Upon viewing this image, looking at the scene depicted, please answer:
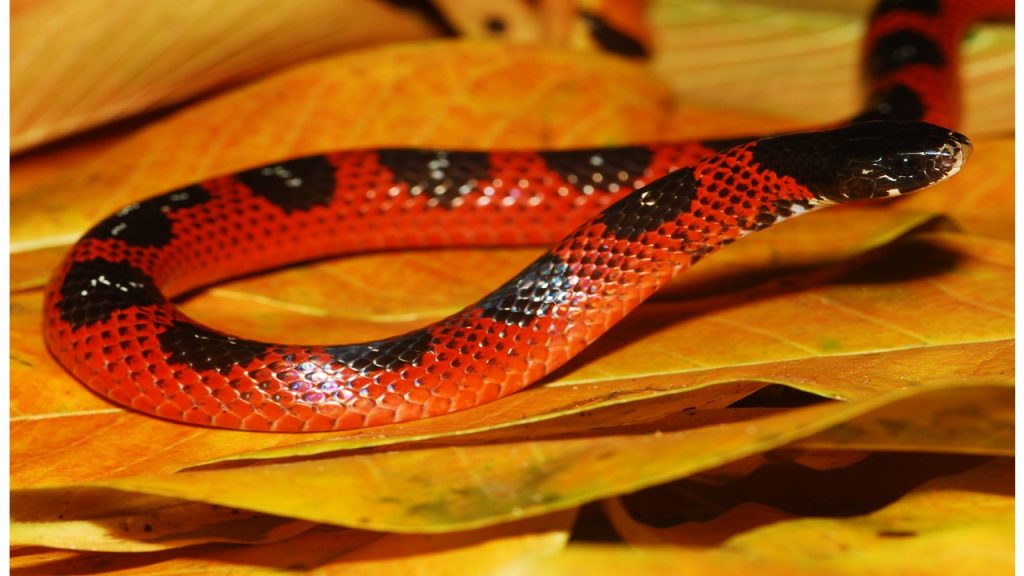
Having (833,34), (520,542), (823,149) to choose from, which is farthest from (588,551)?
(833,34)

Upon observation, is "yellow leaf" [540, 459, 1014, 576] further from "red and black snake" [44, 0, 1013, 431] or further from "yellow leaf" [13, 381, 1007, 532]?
"red and black snake" [44, 0, 1013, 431]

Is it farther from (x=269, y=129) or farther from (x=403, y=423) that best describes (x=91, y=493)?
(x=269, y=129)

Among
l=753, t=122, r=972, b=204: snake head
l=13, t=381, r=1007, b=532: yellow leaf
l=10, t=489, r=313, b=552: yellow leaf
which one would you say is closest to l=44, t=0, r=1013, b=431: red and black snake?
l=753, t=122, r=972, b=204: snake head

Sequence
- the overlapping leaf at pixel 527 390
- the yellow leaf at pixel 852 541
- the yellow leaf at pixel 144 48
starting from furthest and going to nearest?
the yellow leaf at pixel 144 48 → the overlapping leaf at pixel 527 390 → the yellow leaf at pixel 852 541

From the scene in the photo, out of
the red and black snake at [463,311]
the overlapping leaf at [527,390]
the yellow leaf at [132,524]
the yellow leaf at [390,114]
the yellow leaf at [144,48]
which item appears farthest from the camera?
the yellow leaf at [390,114]

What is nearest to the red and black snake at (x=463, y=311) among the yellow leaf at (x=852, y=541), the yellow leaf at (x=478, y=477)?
the yellow leaf at (x=478, y=477)

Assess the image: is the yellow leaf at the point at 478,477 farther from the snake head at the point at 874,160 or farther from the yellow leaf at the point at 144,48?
the yellow leaf at the point at 144,48

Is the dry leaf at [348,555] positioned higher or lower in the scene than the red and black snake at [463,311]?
lower

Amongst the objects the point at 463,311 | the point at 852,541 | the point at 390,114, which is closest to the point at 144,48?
the point at 390,114
